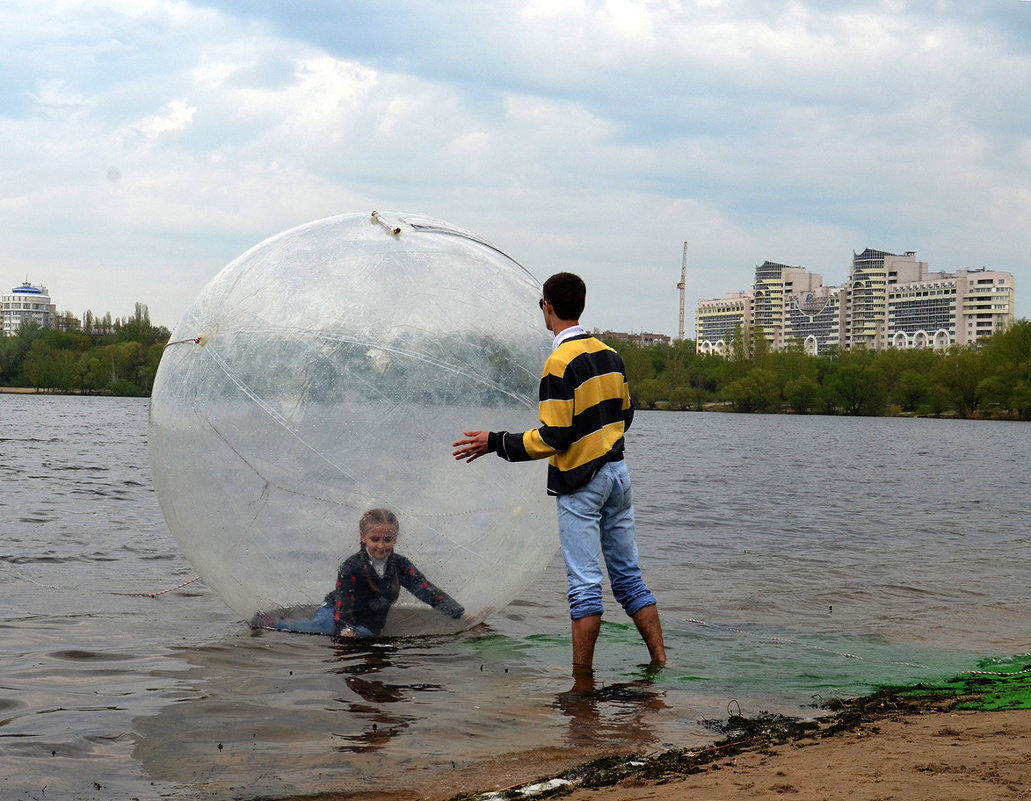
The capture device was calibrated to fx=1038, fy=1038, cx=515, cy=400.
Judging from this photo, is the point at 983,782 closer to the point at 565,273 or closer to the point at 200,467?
the point at 565,273

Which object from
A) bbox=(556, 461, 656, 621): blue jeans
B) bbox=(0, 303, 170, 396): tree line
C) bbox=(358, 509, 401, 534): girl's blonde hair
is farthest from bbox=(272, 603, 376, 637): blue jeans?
bbox=(0, 303, 170, 396): tree line

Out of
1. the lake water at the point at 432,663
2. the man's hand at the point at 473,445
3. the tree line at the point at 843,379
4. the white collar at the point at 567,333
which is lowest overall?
the lake water at the point at 432,663

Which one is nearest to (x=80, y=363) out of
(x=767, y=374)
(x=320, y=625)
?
(x=767, y=374)

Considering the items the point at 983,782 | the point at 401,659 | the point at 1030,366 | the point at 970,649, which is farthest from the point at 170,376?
the point at 1030,366

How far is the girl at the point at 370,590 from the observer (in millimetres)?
5750

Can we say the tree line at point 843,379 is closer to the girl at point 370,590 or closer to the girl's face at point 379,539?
the girl at point 370,590

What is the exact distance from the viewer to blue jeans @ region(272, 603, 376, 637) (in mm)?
6148

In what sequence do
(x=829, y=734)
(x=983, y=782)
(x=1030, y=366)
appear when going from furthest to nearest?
1. (x=1030, y=366)
2. (x=829, y=734)
3. (x=983, y=782)

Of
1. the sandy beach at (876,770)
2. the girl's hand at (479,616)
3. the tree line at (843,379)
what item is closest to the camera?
the sandy beach at (876,770)

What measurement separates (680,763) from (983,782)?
112 centimetres

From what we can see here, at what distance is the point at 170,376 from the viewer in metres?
6.21

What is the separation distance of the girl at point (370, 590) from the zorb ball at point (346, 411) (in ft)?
0.20

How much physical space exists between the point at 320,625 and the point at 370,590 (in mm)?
497

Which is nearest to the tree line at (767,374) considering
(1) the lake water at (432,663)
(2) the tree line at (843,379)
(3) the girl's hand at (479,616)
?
(2) the tree line at (843,379)
